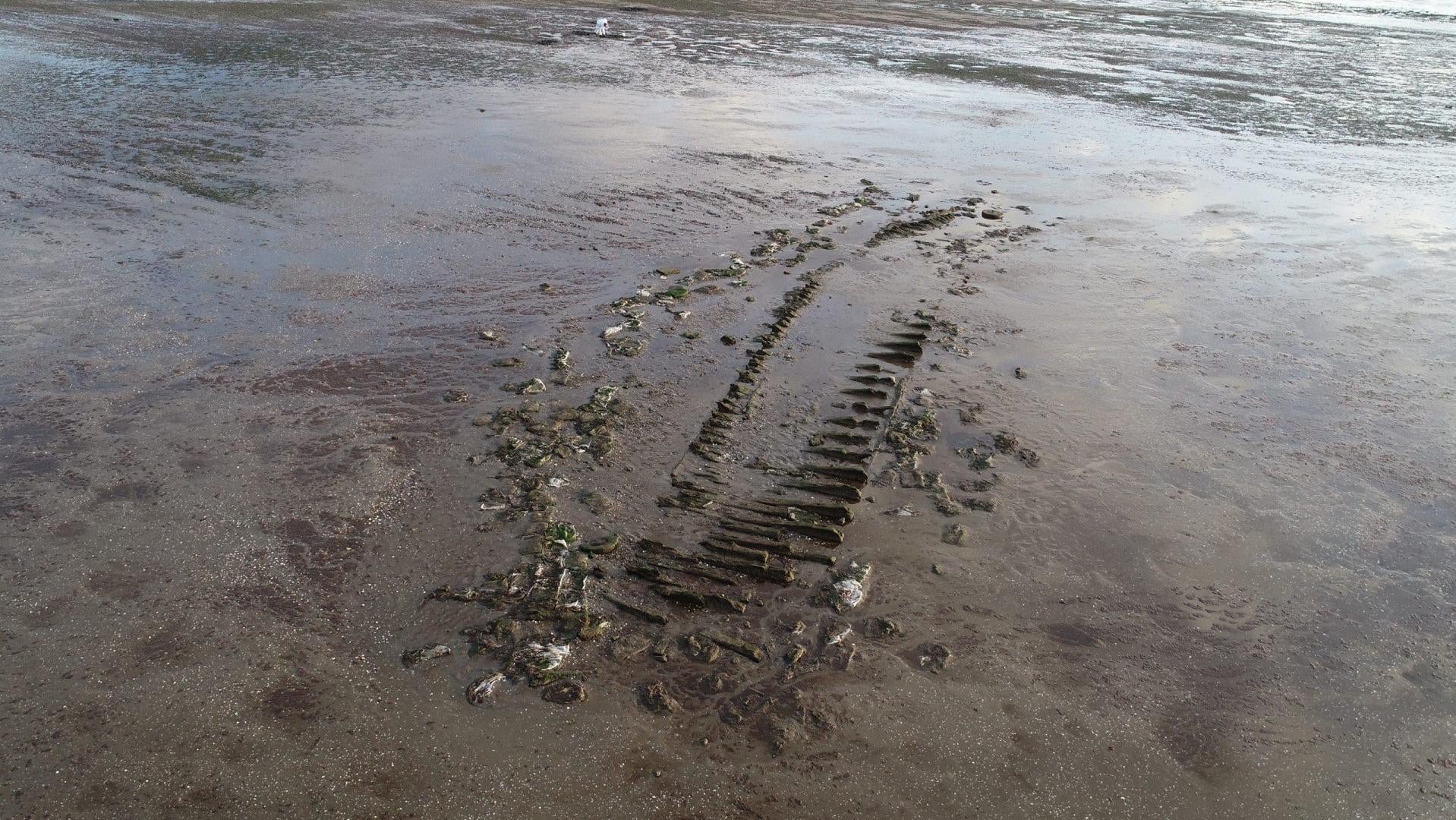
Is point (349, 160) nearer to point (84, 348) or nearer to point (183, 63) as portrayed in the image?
point (84, 348)

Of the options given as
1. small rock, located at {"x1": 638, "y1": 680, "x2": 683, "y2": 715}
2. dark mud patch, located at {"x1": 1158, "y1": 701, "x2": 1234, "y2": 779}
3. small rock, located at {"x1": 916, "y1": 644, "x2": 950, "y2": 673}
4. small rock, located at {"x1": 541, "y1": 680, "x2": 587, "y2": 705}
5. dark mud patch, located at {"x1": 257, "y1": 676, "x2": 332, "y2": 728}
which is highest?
small rock, located at {"x1": 916, "y1": 644, "x2": 950, "y2": 673}

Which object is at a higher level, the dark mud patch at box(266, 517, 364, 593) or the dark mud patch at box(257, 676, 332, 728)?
the dark mud patch at box(266, 517, 364, 593)

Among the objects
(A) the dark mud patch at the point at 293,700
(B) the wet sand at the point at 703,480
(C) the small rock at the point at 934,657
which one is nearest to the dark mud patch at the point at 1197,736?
(B) the wet sand at the point at 703,480

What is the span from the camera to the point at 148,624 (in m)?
3.71

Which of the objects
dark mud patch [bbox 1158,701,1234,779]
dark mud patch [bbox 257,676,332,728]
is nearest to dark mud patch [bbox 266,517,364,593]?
dark mud patch [bbox 257,676,332,728]

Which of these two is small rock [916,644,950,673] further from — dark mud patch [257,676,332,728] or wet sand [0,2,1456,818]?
dark mud patch [257,676,332,728]

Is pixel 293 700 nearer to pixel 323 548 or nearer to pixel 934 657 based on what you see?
pixel 323 548

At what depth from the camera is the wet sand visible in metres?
3.35

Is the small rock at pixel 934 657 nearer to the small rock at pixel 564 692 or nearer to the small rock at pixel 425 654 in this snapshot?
the small rock at pixel 564 692

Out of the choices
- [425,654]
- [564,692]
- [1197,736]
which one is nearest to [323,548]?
[425,654]

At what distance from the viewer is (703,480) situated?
4.87m

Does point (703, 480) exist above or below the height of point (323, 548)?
above

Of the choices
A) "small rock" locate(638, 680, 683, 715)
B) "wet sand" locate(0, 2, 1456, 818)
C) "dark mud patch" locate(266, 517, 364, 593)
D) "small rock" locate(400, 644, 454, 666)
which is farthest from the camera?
"dark mud patch" locate(266, 517, 364, 593)

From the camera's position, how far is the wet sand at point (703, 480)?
335cm
